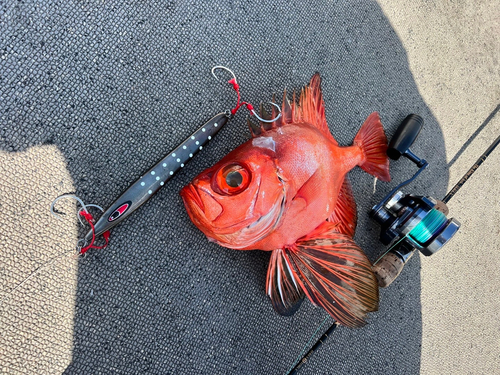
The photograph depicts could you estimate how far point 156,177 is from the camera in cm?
81

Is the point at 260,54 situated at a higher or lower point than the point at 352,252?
higher

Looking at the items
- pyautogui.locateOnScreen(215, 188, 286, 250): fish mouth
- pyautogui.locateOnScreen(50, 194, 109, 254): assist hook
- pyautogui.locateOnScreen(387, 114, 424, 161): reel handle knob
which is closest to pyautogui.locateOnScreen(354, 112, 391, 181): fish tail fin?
pyautogui.locateOnScreen(387, 114, 424, 161): reel handle knob

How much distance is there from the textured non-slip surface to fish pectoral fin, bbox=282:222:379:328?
6.4 inches

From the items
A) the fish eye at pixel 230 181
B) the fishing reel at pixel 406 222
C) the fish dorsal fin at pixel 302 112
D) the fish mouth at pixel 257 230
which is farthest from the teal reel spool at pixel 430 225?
the fish eye at pixel 230 181

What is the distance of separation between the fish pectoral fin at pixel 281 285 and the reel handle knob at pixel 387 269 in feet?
0.94

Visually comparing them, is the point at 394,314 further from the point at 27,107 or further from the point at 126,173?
the point at 27,107

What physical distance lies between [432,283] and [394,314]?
202 millimetres

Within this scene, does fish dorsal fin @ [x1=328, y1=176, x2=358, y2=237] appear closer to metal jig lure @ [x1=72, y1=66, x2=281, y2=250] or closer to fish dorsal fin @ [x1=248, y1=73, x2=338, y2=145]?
fish dorsal fin @ [x1=248, y1=73, x2=338, y2=145]

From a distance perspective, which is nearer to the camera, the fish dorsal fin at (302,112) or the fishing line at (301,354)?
the fish dorsal fin at (302,112)

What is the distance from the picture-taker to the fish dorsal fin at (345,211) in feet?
3.04

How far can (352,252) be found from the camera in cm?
83

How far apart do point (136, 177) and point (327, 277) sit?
528 mm

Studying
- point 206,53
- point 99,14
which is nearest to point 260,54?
point 206,53

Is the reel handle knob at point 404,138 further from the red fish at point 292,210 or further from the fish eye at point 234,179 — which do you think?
the fish eye at point 234,179
